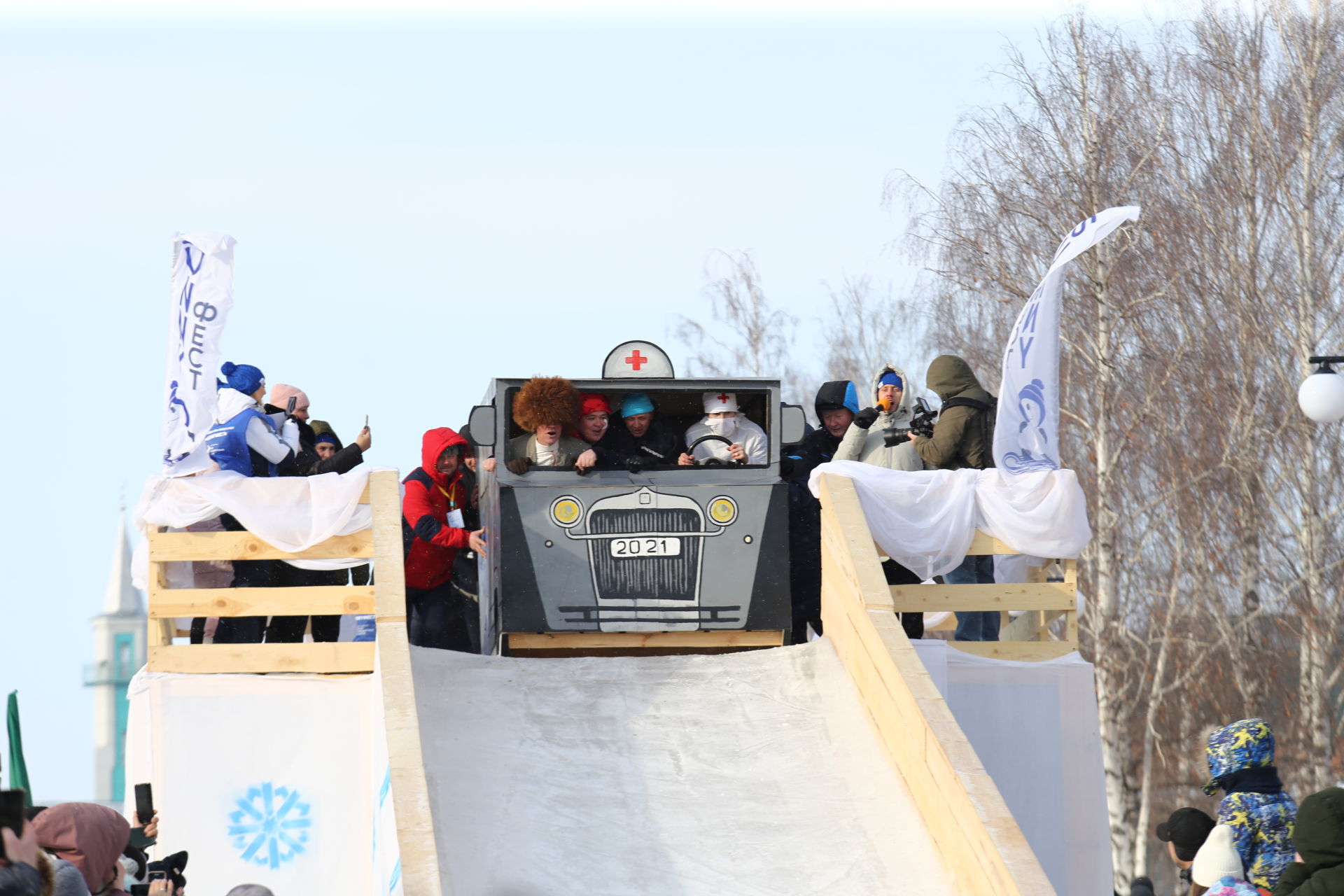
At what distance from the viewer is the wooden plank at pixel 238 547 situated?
913 centimetres

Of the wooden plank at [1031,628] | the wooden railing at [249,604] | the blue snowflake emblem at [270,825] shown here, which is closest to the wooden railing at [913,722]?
the wooden plank at [1031,628]

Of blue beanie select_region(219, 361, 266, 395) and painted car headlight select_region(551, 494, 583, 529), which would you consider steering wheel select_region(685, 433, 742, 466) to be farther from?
blue beanie select_region(219, 361, 266, 395)

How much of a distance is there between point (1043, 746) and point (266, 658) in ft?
14.6

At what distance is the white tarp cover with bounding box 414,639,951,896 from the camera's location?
697cm

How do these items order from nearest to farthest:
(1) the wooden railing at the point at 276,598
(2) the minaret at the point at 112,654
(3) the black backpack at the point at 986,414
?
(1) the wooden railing at the point at 276,598
(3) the black backpack at the point at 986,414
(2) the minaret at the point at 112,654

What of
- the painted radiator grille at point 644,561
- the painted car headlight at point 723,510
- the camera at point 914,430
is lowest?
the painted radiator grille at point 644,561

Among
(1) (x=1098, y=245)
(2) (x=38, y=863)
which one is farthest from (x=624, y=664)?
(1) (x=1098, y=245)

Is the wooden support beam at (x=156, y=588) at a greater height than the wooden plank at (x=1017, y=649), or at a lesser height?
greater

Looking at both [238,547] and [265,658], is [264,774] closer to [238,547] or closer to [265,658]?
[265,658]

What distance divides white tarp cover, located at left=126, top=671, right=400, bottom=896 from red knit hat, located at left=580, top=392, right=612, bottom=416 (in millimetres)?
2093

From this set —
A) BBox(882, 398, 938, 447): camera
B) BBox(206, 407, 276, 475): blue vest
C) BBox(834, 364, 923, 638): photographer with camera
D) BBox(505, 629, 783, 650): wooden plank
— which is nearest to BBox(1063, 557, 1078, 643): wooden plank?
BBox(834, 364, 923, 638): photographer with camera

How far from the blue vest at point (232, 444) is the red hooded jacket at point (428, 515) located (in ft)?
3.13

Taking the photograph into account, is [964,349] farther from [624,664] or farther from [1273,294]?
[624,664]

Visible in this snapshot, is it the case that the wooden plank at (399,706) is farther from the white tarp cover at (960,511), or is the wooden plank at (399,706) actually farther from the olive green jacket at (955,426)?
the olive green jacket at (955,426)
